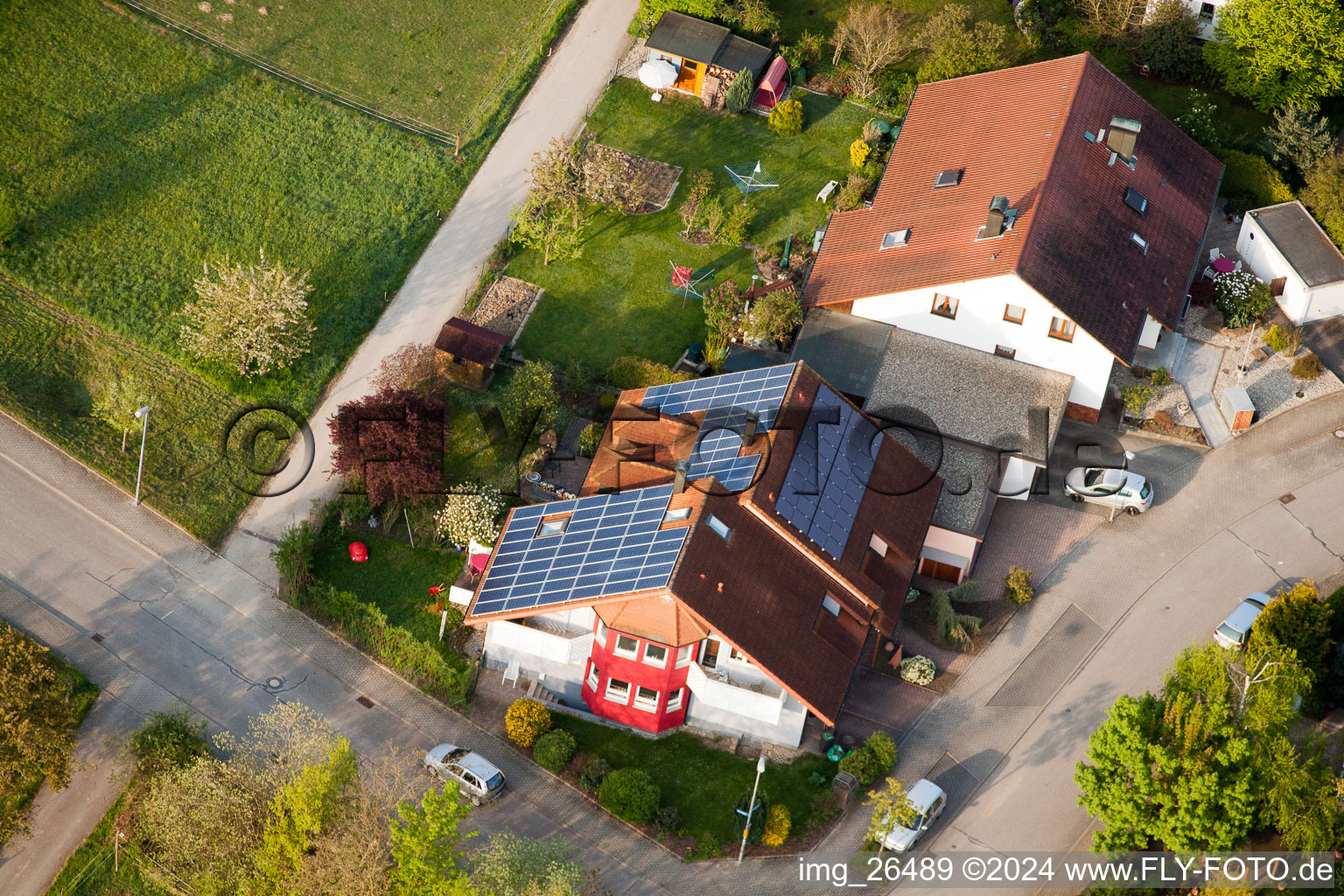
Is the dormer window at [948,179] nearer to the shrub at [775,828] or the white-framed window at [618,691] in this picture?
the white-framed window at [618,691]

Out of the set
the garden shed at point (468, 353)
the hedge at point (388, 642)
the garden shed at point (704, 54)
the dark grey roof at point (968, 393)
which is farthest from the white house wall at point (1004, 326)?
the hedge at point (388, 642)

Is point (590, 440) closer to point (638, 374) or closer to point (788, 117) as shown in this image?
point (638, 374)

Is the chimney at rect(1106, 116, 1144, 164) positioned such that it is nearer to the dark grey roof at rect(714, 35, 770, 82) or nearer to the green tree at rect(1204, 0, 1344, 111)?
the green tree at rect(1204, 0, 1344, 111)

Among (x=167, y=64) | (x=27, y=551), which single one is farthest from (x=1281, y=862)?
(x=167, y=64)

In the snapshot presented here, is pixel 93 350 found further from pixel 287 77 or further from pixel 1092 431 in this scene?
pixel 1092 431

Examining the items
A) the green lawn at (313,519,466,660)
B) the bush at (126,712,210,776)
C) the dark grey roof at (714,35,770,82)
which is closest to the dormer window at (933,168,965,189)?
the dark grey roof at (714,35,770,82)

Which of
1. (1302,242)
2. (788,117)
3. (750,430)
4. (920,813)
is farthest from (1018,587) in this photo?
(788,117)
